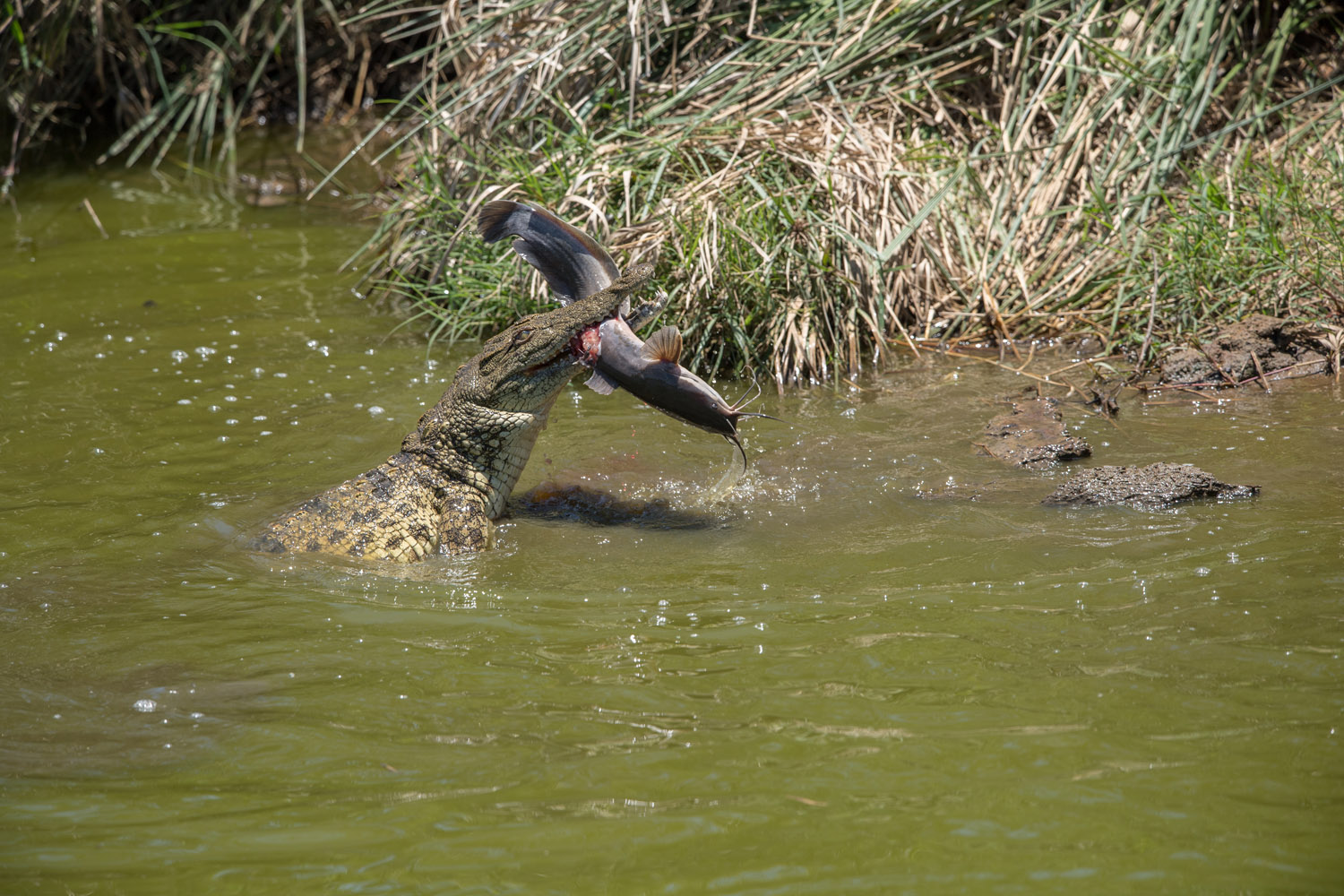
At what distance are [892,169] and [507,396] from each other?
2.81 meters

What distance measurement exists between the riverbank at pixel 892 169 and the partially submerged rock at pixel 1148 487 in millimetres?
1671

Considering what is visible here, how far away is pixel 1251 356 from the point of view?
5.50 metres

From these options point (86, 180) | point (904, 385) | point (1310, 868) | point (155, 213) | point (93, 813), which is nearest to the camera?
point (1310, 868)

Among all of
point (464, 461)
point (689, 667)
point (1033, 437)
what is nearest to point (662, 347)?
point (464, 461)

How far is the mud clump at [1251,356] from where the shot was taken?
216 inches

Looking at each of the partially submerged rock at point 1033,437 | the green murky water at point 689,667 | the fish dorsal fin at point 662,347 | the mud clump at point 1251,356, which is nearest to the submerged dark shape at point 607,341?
the fish dorsal fin at point 662,347

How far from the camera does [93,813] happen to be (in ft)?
9.07

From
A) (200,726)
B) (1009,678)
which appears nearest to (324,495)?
(200,726)

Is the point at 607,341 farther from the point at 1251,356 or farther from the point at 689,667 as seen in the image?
the point at 1251,356

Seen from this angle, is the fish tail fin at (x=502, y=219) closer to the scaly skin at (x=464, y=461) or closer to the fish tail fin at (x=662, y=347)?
the scaly skin at (x=464, y=461)

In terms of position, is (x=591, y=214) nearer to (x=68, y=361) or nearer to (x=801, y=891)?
(x=68, y=361)

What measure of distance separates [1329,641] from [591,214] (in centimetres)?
398

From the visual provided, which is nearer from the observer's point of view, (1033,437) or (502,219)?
(502,219)

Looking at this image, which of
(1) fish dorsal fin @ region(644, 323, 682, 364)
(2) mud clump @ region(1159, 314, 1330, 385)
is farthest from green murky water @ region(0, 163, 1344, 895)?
(1) fish dorsal fin @ region(644, 323, 682, 364)
